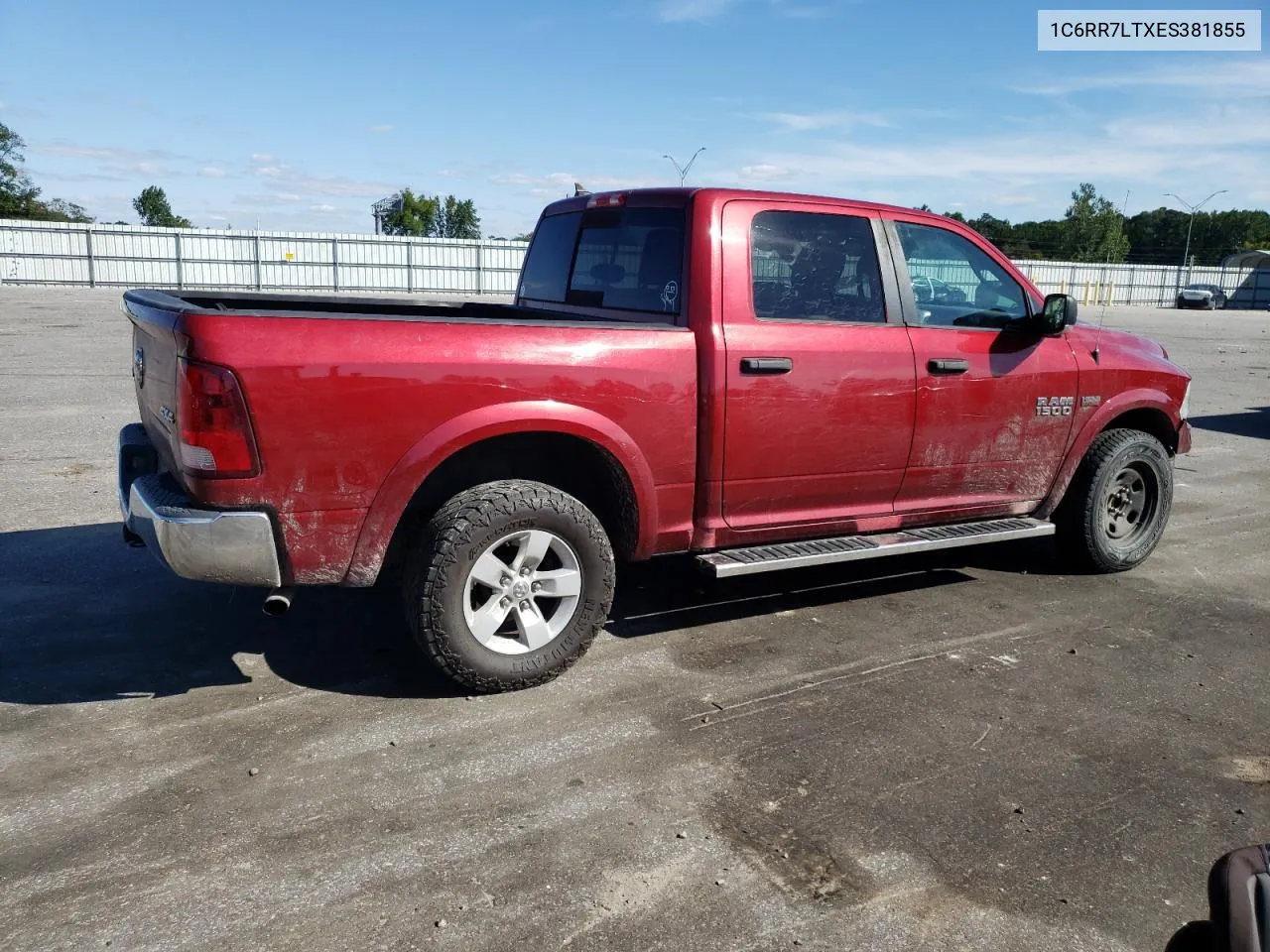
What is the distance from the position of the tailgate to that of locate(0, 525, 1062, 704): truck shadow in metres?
0.85

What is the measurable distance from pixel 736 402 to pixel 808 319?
1.94 feet

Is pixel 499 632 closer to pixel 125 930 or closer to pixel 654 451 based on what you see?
pixel 654 451

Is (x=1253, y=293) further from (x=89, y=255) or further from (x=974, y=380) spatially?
(x=974, y=380)

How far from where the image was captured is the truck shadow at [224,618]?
13.6ft

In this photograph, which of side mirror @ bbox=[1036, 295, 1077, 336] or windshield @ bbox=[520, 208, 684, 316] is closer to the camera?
windshield @ bbox=[520, 208, 684, 316]

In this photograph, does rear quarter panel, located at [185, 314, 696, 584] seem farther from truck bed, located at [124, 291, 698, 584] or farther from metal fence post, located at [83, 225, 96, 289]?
metal fence post, located at [83, 225, 96, 289]

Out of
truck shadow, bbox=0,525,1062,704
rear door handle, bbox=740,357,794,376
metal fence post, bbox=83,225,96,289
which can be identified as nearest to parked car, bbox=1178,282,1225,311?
metal fence post, bbox=83,225,96,289

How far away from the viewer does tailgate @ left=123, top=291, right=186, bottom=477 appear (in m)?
3.62

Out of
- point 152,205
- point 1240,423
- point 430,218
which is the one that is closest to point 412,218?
point 430,218

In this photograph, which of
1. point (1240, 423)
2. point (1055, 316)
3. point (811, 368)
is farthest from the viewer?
point (1240, 423)

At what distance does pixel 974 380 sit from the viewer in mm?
5113

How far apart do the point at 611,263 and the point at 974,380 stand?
187cm

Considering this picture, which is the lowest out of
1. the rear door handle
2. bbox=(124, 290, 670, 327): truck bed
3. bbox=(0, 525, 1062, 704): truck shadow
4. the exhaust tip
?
bbox=(0, 525, 1062, 704): truck shadow

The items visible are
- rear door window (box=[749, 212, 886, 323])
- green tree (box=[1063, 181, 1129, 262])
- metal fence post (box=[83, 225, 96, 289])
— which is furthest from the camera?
green tree (box=[1063, 181, 1129, 262])
